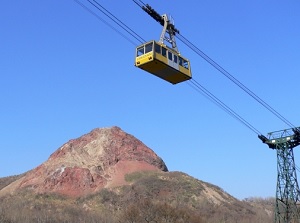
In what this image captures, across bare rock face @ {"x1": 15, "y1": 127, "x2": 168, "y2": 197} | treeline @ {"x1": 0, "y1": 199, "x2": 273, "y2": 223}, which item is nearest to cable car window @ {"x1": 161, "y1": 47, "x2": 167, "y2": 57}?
treeline @ {"x1": 0, "y1": 199, "x2": 273, "y2": 223}

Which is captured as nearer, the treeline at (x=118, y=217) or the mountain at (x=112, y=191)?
the treeline at (x=118, y=217)

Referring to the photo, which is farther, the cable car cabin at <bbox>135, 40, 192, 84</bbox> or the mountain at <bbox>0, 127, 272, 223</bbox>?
the mountain at <bbox>0, 127, 272, 223</bbox>

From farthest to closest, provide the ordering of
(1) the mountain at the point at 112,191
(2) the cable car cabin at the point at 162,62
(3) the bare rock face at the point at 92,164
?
(3) the bare rock face at the point at 92,164 < (1) the mountain at the point at 112,191 < (2) the cable car cabin at the point at 162,62

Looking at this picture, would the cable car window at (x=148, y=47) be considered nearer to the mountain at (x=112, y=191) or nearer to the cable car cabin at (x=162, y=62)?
the cable car cabin at (x=162, y=62)

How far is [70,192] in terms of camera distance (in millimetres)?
85188

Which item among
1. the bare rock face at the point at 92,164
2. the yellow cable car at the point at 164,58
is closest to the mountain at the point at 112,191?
the bare rock face at the point at 92,164

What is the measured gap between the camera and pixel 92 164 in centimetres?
9331

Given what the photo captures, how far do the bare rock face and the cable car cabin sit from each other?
6659 cm

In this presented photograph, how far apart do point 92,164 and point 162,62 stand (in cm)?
7497

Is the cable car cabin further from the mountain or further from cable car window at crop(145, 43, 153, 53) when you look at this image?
the mountain

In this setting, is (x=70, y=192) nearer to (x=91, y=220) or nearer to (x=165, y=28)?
(x=91, y=220)

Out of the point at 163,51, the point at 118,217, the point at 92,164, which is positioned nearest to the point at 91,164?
the point at 92,164

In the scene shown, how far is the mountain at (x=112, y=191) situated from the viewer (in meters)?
62.3

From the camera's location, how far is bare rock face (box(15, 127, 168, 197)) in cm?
8706
